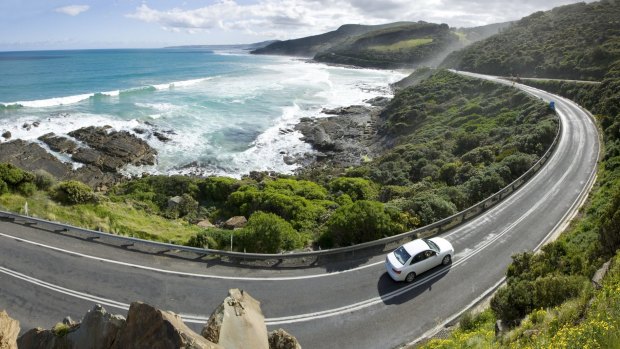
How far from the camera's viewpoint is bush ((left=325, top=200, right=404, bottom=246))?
1741cm

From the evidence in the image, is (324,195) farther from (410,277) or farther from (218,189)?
(410,277)

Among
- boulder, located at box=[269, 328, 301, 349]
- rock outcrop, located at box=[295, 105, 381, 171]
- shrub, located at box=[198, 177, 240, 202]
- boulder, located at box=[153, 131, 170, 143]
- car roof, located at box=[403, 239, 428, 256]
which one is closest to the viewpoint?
boulder, located at box=[269, 328, 301, 349]

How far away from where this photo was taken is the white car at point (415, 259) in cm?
1441

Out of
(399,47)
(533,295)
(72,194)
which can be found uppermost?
(399,47)

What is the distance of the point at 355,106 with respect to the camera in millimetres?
68312

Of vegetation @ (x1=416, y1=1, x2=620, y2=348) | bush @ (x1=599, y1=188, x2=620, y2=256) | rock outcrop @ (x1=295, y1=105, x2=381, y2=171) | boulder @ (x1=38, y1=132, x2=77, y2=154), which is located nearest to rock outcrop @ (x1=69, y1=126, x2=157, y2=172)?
boulder @ (x1=38, y1=132, x2=77, y2=154)

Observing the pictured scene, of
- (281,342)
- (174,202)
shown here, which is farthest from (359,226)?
(174,202)

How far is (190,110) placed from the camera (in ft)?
208

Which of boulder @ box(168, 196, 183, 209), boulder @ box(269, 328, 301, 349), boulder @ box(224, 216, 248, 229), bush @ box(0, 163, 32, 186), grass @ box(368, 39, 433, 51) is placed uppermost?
grass @ box(368, 39, 433, 51)

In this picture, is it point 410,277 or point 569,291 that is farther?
point 410,277

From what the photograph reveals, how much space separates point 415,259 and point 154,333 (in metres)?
10.4

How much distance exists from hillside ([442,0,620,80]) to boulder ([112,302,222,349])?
63238mm

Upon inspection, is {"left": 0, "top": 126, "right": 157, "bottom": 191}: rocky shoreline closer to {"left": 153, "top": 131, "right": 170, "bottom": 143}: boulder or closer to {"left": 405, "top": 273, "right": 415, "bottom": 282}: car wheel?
{"left": 153, "top": 131, "right": 170, "bottom": 143}: boulder

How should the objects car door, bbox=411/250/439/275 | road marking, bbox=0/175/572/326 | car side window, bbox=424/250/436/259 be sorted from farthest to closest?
car side window, bbox=424/250/436/259 < car door, bbox=411/250/439/275 < road marking, bbox=0/175/572/326
